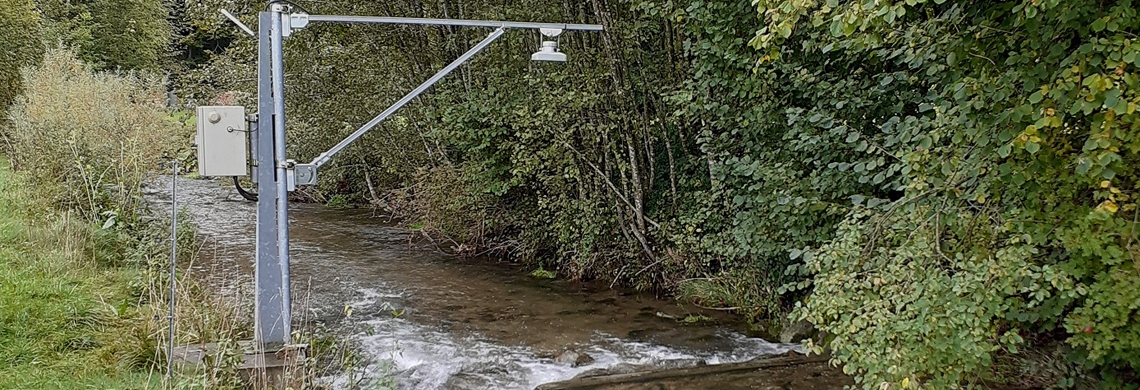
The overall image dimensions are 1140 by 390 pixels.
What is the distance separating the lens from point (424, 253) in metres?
10.8

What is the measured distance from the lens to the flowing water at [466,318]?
5965mm

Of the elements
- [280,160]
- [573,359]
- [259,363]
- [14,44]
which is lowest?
[573,359]

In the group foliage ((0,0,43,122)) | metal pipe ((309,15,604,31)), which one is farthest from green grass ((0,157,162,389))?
foliage ((0,0,43,122))

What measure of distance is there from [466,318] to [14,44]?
14.7m

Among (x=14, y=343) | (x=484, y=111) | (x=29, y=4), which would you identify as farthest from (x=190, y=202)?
(x=14, y=343)

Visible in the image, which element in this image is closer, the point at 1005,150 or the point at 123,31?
the point at 1005,150

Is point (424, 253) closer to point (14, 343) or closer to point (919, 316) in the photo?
point (14, 343)

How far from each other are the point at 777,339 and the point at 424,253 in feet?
18.5

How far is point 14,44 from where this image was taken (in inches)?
645

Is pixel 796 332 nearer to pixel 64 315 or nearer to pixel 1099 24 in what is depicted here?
pixel 1099 24

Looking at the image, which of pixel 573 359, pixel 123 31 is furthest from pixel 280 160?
pixel 123 31

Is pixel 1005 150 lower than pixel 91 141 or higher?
lower

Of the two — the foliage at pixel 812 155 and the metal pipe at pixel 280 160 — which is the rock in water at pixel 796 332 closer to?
the foliage at pixel 812 155

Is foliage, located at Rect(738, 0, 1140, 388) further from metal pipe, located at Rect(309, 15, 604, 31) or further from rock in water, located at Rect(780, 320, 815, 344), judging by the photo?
rock in water, located at Rect(780, 320, 815, 344)
